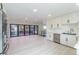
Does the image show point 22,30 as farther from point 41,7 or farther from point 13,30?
point 41,7

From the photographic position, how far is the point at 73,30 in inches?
271

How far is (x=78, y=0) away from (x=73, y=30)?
529cm

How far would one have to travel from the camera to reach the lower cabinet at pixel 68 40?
20.4ft

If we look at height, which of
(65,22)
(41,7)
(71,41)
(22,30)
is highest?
(41,7)

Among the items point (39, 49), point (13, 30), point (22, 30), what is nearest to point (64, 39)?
point (39, 49)

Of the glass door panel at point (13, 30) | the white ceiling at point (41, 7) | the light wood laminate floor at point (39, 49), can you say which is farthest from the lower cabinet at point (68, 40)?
the glass door panel at point (13, 30)

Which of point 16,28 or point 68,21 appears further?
point 16,28

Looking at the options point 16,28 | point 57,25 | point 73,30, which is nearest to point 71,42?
point 73,30

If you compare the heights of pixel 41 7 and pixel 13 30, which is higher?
pixel 41 7

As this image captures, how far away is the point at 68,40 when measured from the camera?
6742mm

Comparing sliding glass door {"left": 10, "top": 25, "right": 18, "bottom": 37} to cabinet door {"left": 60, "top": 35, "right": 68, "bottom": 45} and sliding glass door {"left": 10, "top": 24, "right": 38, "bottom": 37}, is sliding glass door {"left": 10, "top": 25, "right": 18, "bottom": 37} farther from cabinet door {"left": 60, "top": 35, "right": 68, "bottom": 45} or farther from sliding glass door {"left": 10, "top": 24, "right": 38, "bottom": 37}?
cabinet door {"left": 60, "top": 35, "right": 68, "bottom": 45}

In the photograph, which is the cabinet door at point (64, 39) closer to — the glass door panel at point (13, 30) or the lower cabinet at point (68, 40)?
the lower cabinet at point (68, 40)

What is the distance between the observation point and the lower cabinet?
6.22 meters
